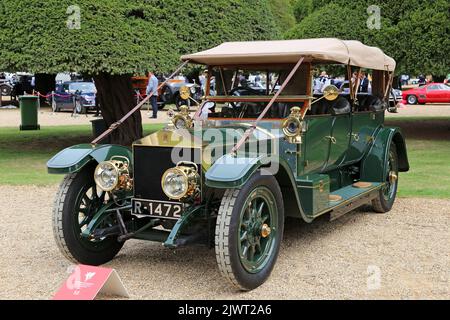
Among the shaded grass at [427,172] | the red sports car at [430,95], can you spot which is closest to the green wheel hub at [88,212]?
the shaded grass at [427,172]

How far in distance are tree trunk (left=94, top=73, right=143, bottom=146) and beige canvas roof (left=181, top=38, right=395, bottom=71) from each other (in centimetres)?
723

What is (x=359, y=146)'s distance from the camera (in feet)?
24.2

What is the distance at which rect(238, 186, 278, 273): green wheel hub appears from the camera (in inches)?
185

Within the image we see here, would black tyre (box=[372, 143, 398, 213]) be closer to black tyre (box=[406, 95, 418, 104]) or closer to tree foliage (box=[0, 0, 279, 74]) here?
tree foliage (box=[0, 0, 279, 74])

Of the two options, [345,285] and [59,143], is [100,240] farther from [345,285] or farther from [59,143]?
[59,143]

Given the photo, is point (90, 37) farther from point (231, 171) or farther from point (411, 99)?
point (411, 99)

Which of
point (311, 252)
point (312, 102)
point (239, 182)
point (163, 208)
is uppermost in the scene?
point (312, 102)

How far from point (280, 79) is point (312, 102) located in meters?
0.46

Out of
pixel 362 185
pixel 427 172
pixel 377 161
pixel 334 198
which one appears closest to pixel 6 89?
pixel 427 172

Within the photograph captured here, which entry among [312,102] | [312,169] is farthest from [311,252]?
[312,102]

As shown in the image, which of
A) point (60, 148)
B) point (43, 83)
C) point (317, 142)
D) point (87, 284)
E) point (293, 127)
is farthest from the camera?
point (43, 83)

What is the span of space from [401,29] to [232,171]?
1172cm

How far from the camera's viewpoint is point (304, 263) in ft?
18.3
